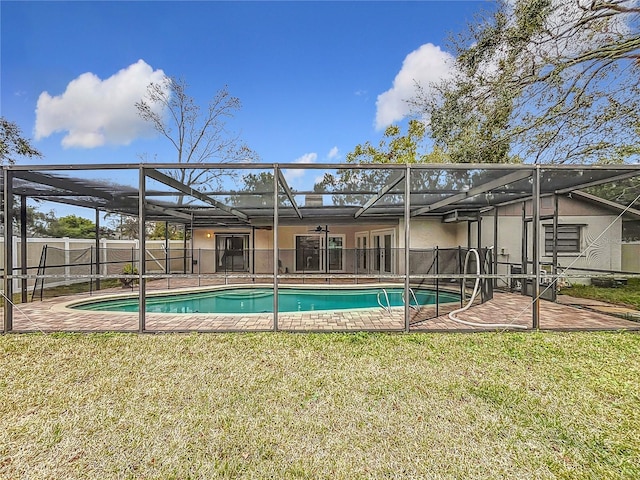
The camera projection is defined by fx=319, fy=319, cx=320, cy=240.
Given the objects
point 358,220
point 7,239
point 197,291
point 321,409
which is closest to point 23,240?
point 7,239

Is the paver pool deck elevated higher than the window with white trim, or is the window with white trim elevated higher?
the window with white trim

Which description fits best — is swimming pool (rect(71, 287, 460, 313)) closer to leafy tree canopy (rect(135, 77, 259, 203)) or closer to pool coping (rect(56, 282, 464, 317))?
pool coping (rect(56, 282, 464, 317))

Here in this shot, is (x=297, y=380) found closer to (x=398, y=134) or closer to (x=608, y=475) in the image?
(x=608, y=475)

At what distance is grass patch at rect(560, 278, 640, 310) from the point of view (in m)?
6.91

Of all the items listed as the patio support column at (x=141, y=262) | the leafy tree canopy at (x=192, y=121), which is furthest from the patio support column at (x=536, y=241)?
the leafy tree canopy at (x=192, y=121)

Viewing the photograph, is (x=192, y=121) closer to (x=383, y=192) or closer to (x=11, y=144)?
(x=11, y=144)

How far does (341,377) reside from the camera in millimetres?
3371

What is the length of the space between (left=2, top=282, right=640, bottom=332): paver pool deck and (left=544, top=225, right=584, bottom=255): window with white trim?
2.06 m

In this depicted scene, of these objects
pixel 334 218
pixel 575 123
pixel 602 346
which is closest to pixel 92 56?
pixel 334 218

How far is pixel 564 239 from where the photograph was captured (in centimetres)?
864

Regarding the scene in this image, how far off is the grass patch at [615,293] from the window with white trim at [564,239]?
1.12m

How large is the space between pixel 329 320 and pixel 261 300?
4.47 meters

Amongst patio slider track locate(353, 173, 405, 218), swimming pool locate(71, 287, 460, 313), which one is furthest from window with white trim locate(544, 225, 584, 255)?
patio slider track locate(353, 173, 405, 218)

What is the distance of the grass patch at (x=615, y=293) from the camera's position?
272 inches
